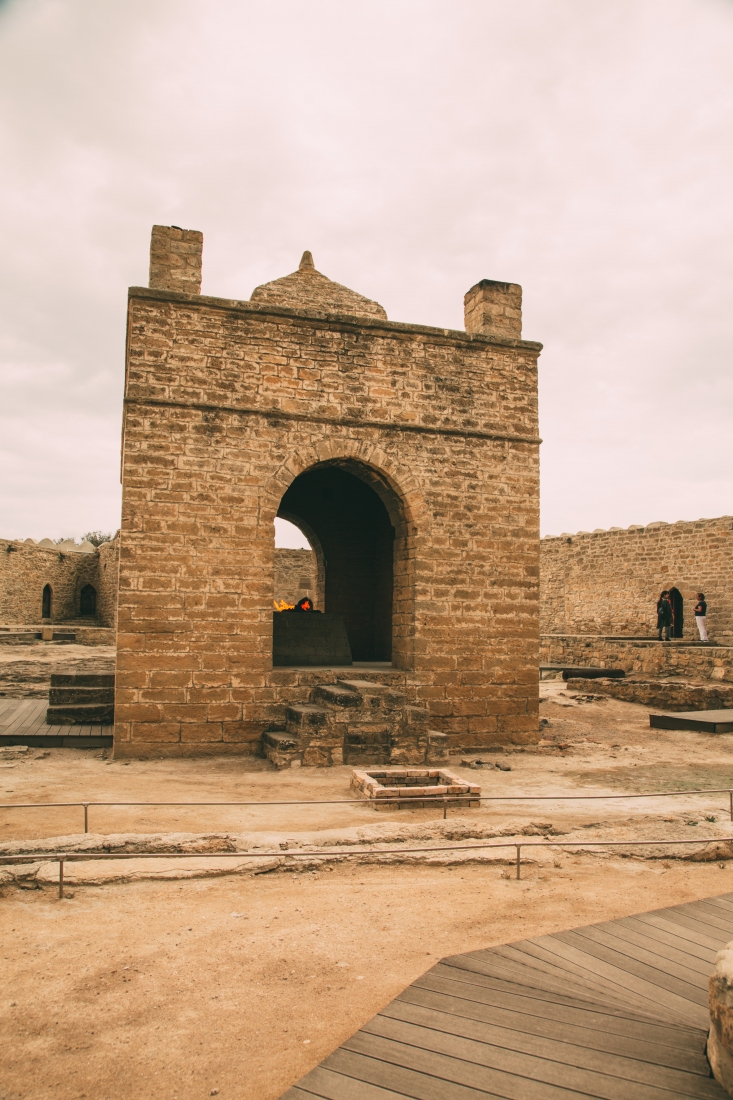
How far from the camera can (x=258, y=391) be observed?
29.6 ft

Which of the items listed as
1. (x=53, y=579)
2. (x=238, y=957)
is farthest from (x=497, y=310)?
(x=53, y=579)

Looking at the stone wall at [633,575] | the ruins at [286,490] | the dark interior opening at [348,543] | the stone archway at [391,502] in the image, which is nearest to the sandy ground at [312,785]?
the ruins at [286,490]

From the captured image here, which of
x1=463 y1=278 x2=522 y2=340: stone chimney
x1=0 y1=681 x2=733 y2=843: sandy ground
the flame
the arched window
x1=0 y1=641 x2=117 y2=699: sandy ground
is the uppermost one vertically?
x1=463 y1=278 x2=522 y2=340: stone chimney

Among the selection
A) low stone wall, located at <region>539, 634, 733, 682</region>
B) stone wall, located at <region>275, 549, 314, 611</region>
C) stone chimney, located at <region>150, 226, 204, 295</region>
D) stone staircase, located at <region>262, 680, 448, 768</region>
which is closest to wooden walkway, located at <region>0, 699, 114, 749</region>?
stone staircase, located at <region>262, 680, 448, 768</region>

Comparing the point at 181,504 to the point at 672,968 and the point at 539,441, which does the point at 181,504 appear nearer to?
the point at 539,441

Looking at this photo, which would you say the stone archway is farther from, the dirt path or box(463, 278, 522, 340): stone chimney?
the dirt path

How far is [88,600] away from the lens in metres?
31.6

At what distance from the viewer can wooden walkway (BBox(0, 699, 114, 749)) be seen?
28.4ft

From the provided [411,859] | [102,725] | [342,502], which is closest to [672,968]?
[411,859]

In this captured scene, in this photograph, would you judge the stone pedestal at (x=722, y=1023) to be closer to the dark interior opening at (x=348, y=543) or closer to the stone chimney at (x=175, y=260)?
the stone chimney at (x=175, y=260)

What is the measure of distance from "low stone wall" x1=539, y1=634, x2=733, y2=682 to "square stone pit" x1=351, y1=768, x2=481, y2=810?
33.6ft

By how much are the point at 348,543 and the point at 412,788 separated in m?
7.40

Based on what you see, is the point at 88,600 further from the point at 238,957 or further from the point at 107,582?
the point at 238,957

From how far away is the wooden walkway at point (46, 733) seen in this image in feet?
28.4
